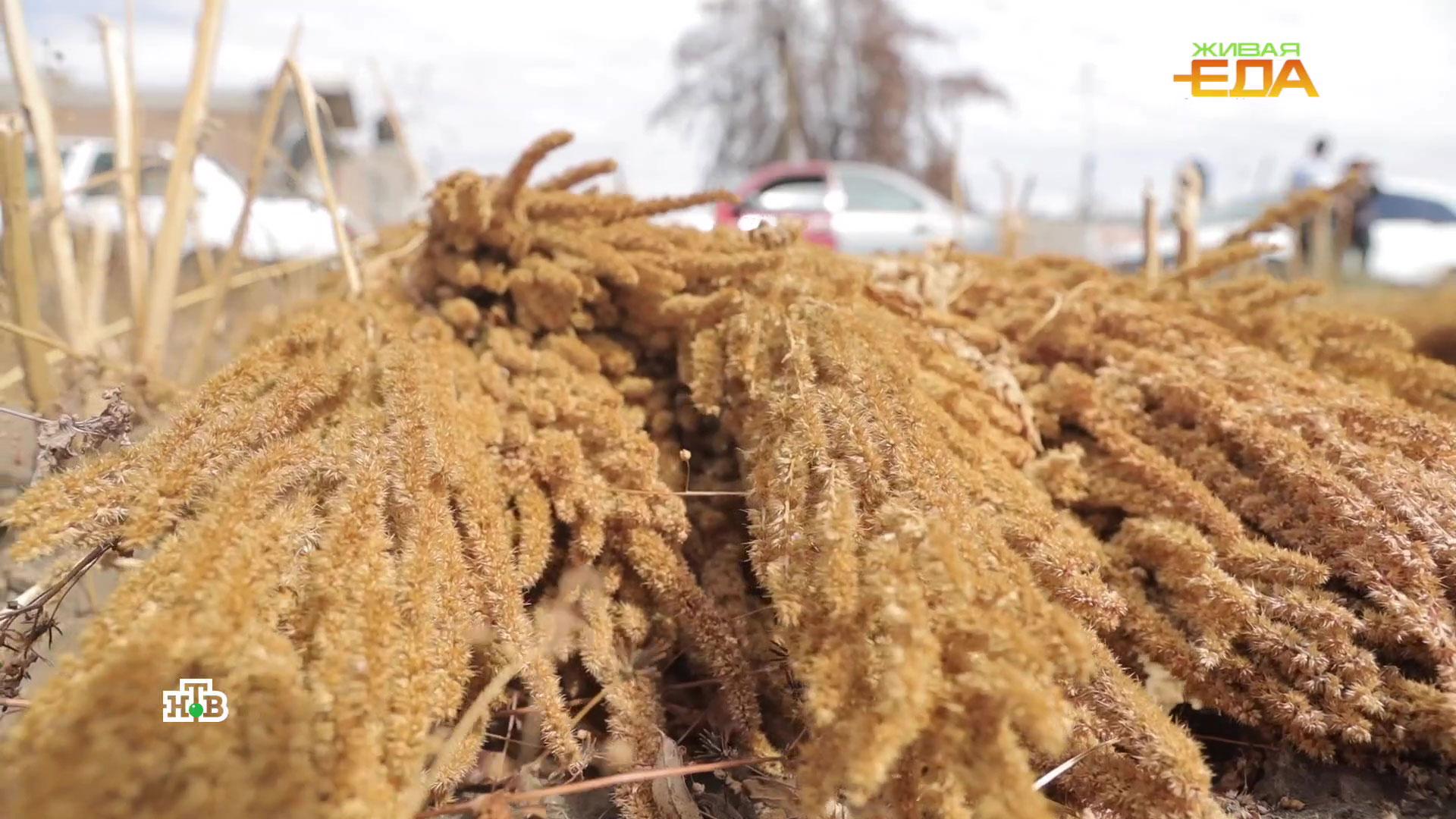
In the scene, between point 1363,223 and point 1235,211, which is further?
point 1235,211

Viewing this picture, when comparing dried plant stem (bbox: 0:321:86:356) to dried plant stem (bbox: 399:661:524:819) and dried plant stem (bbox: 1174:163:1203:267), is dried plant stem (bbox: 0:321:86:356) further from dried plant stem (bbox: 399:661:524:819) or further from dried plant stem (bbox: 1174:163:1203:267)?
dried plant stem (bbox: 1174:163:1203:267)

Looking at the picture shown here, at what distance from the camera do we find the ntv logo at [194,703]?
63cm

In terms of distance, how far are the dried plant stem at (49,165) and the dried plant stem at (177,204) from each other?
17cm

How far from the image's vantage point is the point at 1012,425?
130 cm

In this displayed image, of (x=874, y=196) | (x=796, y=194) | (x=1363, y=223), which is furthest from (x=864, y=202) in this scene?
(x=1363, y=223)

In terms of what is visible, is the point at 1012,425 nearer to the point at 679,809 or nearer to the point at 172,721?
the point at 679,809

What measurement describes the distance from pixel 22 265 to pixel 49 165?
322 millimetres

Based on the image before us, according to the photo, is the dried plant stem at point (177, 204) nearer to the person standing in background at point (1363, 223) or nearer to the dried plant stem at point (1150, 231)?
the dried plant stem at point (1150, 231)

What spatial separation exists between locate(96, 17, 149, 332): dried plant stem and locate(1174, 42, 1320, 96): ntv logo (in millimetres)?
2088

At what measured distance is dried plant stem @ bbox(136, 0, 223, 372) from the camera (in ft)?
5.40

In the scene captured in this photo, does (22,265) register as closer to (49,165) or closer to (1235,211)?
(49,165)

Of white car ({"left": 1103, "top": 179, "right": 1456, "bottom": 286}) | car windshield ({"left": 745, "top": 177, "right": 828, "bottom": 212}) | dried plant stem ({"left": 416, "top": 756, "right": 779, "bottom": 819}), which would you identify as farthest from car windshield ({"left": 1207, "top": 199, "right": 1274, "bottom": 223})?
dried plant stem ({"left": 416, "top": 756, "right": 779, "bottom": 819})

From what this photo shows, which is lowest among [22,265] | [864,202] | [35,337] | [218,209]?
[864,202]

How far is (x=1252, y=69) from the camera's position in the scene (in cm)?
177
